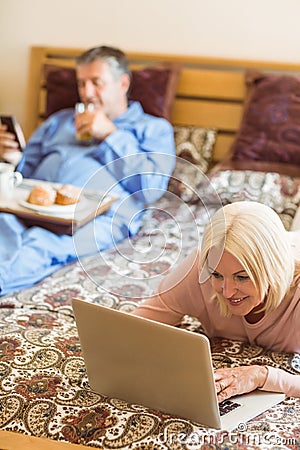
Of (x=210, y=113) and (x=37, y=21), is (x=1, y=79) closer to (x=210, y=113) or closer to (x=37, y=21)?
(x=37, y=21)

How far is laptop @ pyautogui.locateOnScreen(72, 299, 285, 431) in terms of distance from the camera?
52.2 inches

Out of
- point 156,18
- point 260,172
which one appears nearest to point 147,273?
point 260,172

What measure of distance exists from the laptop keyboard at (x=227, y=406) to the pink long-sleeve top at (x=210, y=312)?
0.92ft

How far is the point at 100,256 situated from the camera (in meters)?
1.70

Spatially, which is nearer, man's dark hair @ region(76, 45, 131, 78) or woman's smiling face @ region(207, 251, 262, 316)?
woman's smiling face @ region(207, 251, 262, 316)

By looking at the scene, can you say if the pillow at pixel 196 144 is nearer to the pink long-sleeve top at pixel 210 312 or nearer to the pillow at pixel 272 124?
the pillow at pixel 272 124

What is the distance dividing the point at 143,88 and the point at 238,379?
2.07 meters

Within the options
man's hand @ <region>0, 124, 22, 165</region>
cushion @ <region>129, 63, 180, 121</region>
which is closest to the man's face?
cushion @ <region>129, 63, 180, 121</region>

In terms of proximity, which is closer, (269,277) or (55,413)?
(55,413)

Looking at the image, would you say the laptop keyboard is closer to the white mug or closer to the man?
the man

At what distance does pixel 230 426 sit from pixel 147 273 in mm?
597

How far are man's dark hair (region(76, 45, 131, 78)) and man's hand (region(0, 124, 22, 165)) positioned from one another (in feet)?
1.39

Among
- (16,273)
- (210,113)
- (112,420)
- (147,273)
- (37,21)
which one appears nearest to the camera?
(112,420)

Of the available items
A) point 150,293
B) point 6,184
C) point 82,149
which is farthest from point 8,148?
point 150,293
